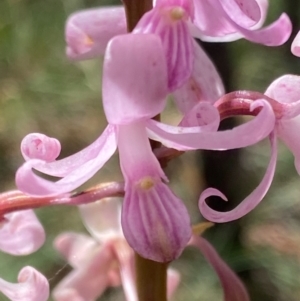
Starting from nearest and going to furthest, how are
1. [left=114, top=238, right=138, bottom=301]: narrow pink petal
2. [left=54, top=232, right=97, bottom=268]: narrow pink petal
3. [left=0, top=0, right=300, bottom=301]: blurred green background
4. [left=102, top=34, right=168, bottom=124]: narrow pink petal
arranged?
1. [left=102, top=34, right=168, bottom=124]: narrow pink petal
2. [left=114, top=238, right=138, bottom=301]: narrow pink petal
3. [left=54, top=232, right=97, bottom=268]: narrow pink petal
4. [left=0, top=0, right=300, bottom=301]: blurred green background

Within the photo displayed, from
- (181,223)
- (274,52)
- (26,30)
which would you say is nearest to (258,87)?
(274,52)

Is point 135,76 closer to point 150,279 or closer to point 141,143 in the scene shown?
point 141,143

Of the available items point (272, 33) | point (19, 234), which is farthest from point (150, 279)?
point (272, 33)

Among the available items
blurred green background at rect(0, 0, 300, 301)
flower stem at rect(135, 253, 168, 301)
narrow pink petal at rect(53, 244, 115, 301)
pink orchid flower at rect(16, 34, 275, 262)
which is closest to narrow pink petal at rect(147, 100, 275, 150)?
pink orchid flower at rect(16, 34, 275, 262)

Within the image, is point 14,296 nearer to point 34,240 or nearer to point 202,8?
point 34,240

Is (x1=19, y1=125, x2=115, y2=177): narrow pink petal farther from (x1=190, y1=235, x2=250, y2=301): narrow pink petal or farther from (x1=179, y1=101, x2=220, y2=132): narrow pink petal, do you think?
(x1=190, y1=235, x2=250, y2=301): narrow pink petal

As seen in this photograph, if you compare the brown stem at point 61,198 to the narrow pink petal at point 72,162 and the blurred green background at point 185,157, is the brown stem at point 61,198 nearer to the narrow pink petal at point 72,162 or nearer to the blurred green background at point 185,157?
the narrow pink petal at point 72,162

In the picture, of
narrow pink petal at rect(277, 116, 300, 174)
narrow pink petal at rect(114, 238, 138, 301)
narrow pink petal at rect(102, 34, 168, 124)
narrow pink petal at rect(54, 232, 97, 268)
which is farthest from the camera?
narrow pink petal at rect(54, 232, 97, 268)
